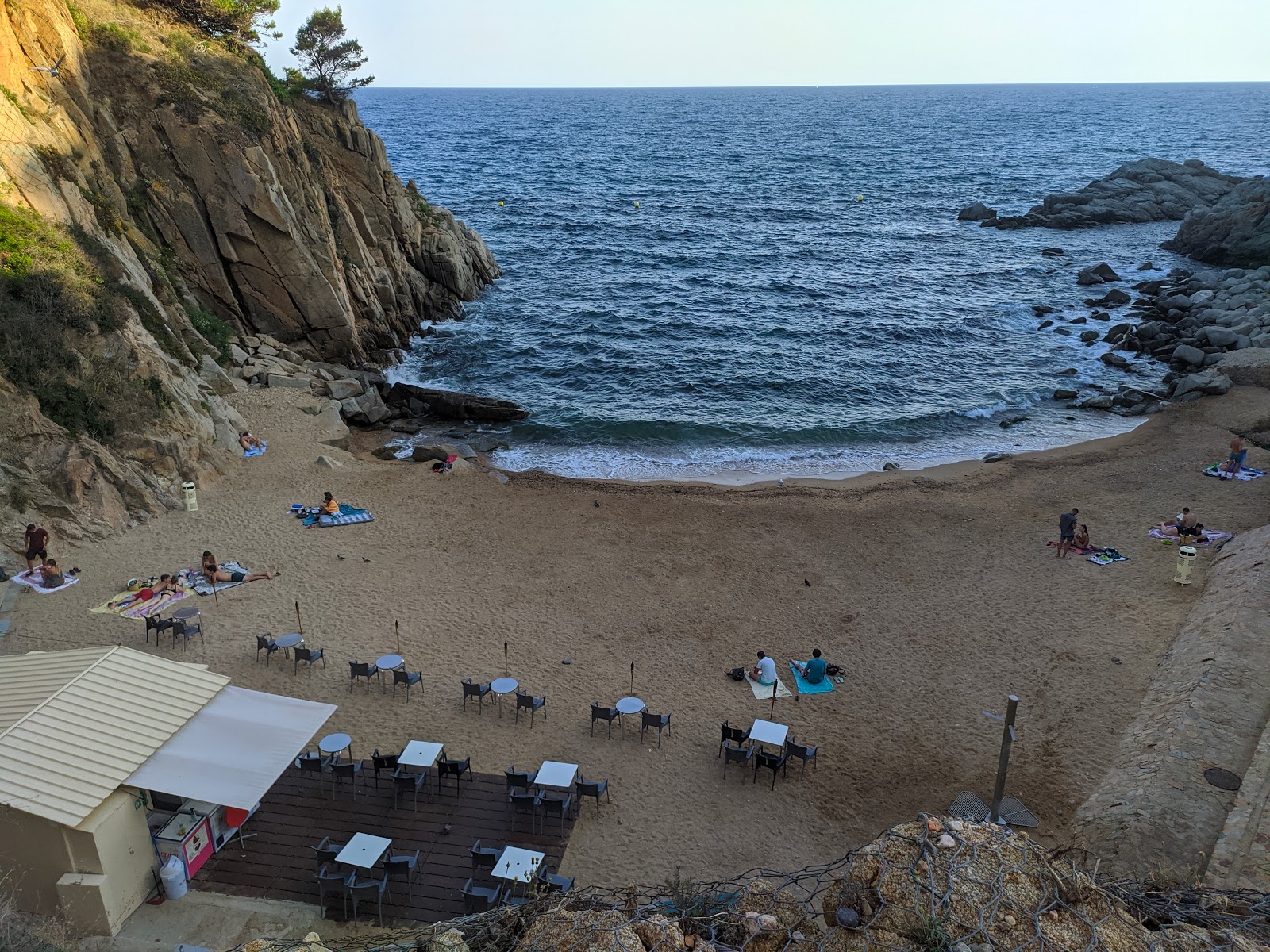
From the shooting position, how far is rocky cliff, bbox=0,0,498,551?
826 inches

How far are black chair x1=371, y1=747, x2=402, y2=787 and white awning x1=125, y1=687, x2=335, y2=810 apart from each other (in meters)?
1.08

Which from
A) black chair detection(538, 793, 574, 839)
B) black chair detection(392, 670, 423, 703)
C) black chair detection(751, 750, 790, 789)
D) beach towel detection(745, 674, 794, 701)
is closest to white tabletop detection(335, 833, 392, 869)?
black chair detection(538, 793, 574, 839)

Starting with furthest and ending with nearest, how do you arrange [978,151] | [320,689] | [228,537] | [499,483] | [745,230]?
[978,151], [745,230], [499,483], [228,537], [320,689]

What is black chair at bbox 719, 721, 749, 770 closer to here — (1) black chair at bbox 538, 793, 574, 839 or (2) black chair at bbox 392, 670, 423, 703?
(1) black chair at bbox 538, 793, 574, 839

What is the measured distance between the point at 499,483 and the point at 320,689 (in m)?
11.7

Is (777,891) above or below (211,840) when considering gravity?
above

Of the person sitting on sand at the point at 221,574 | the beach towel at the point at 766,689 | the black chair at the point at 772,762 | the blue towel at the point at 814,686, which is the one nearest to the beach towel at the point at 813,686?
the blue towel at the point at 814,686

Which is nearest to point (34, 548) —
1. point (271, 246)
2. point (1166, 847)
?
point (271, 246)

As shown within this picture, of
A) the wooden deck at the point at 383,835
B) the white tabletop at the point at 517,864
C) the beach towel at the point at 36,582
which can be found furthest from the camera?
the beach towel at the point at 36,582

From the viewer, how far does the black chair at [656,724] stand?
14.5m

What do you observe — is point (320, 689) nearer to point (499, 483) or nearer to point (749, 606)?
point (749, 606)

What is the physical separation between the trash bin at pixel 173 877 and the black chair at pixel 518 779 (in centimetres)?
455

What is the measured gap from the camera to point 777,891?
23.7 feet

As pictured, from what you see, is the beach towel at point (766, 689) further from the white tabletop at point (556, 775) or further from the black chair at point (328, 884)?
the black chair at point (328, 884)
